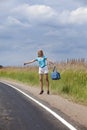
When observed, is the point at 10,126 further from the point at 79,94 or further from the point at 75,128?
the point at 79,94

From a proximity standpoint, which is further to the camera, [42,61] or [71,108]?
[42,61]

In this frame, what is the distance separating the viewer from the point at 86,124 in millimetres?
13391

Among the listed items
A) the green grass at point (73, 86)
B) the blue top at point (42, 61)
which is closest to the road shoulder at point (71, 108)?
the green grass at point (73, 86)

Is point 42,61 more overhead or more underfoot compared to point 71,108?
more overhead

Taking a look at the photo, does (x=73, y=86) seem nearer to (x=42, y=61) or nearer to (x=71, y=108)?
(x=42, y=61)

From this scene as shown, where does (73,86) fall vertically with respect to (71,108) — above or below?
above

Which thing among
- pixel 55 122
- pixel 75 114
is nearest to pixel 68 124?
pixel 55 122

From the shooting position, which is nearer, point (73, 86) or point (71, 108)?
point (71, 108)

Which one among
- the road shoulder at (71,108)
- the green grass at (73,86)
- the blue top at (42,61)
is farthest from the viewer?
the blue top at (42,61)

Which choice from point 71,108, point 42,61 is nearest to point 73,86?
point 42,61

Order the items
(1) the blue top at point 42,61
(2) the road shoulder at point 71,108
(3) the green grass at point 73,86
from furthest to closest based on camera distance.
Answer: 1. (1) the blue top at point 42,61
2. (3) the green grass at point 73,86
3. (2) the road shoulder at point 71,108

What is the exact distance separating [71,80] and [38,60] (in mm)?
3150

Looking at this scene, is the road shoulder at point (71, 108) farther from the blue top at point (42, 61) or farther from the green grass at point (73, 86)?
the blue top at point (42, 61)

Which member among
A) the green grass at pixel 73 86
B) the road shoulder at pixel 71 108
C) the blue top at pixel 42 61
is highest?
the blue top at pixel 42 61
